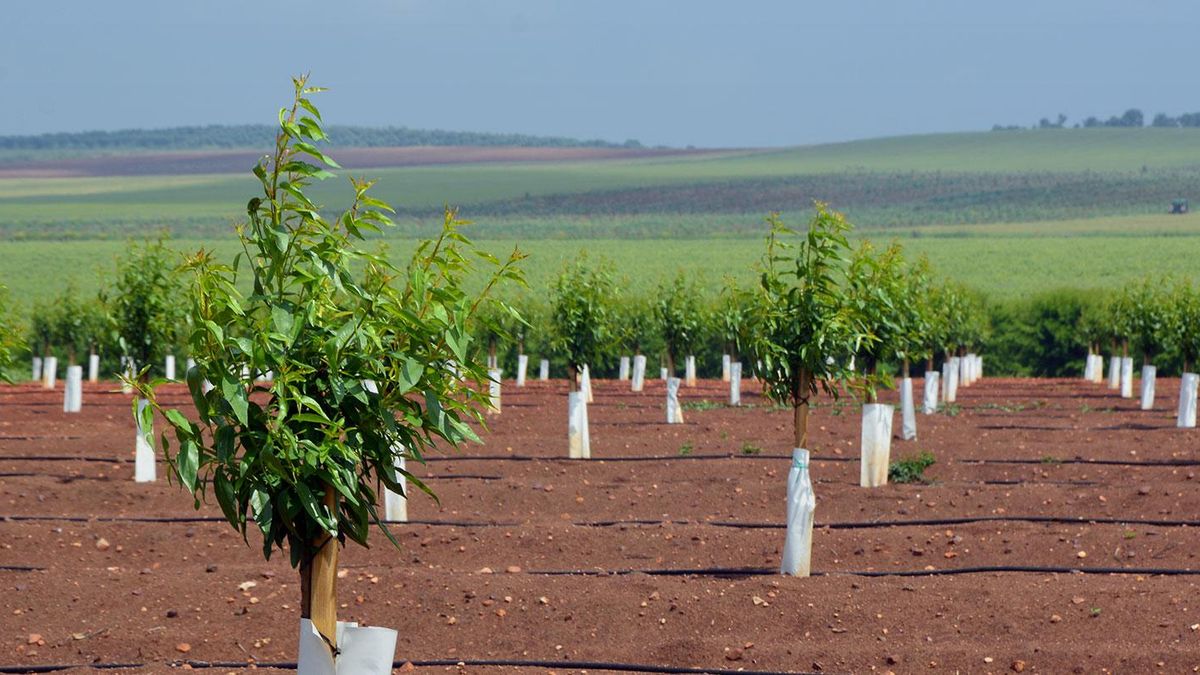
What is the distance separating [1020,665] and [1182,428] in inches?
574

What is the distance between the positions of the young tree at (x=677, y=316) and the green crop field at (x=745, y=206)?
26645 mm

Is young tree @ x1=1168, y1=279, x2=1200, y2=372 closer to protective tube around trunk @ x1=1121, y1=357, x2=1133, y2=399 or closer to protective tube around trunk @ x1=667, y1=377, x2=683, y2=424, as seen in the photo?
protective tube around trunk @ x1=1121, y1=357, x2=1133, y2=399

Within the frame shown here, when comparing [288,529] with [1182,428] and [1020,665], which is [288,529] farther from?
[1182,428]

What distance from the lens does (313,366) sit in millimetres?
6527

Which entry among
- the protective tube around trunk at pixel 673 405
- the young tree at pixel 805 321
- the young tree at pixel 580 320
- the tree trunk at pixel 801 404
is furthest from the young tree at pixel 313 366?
the young tree at pixel 580 320

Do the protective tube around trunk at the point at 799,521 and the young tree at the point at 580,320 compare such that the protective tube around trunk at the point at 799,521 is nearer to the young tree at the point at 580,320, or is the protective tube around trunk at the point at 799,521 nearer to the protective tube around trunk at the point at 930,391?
the protective tube around trunk at the point at 930,391

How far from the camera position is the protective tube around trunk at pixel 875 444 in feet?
51.9

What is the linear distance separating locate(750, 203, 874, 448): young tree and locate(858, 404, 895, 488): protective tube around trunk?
2.10 meters

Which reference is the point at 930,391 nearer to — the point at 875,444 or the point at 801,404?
the point at 875,444

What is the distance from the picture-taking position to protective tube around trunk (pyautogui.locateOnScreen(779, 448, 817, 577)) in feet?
37.4

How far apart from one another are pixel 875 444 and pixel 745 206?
356ft

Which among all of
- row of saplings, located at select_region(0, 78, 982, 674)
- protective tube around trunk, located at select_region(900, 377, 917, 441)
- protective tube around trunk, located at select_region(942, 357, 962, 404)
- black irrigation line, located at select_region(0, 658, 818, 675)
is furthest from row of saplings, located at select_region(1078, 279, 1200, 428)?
row of saplings, located at select_region(0, 78, 982, 674)

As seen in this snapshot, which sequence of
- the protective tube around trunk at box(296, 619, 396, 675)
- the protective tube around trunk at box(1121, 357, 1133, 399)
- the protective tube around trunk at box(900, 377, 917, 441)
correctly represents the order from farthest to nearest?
the protective tube around trunk at box(1121, 357, 1133, 399) < the protective tube around trunk at box(900, 377, 917, 441) < the protective tube around trunk at box(296, 619, 396, 675)

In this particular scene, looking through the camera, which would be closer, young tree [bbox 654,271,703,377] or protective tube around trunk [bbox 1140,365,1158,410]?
protective tube around trunk [bbox 1140,365,1158,410]
